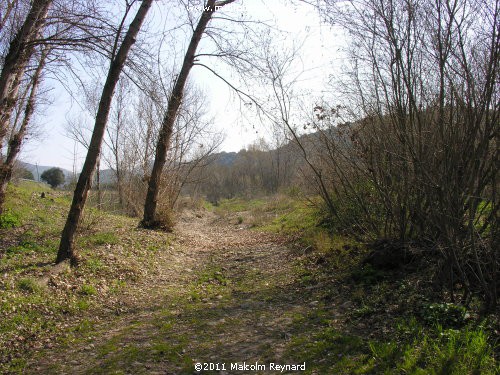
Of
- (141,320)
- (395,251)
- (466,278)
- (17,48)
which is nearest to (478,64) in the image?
(466,278)

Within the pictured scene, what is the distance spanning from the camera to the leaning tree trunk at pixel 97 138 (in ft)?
22.3

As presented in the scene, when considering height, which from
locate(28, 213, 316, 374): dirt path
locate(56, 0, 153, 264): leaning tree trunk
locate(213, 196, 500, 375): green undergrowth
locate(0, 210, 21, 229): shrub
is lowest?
locate(28, 213, 316, 374): dirt path

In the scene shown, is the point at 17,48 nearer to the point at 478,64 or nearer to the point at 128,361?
the point at 128,361

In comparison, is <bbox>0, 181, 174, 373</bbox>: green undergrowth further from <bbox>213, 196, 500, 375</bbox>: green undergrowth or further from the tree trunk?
<bbox>213, 196, 500, 375</bbox>: green undergrowth

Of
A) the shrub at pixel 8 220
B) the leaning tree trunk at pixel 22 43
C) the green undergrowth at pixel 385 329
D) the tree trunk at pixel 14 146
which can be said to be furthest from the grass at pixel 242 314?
the leaning tree trunk at pixel 22 43

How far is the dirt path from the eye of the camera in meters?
4.11

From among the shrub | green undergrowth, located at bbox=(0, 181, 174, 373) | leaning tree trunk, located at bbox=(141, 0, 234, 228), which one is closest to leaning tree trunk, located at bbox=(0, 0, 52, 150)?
green undergrowth, located at bbox=(0, 181, 174, 373)

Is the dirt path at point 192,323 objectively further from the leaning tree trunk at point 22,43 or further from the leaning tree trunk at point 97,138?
the leaning tree trunk at point 22,43

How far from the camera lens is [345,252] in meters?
7.87

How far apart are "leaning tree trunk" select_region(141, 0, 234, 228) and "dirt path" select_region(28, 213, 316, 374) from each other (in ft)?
11.8

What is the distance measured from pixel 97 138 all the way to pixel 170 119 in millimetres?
4539

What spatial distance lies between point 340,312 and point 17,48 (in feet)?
20.5

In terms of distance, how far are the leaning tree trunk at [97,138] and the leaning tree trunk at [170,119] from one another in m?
4.15

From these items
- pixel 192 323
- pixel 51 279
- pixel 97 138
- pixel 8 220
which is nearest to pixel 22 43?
pixel 97 138
